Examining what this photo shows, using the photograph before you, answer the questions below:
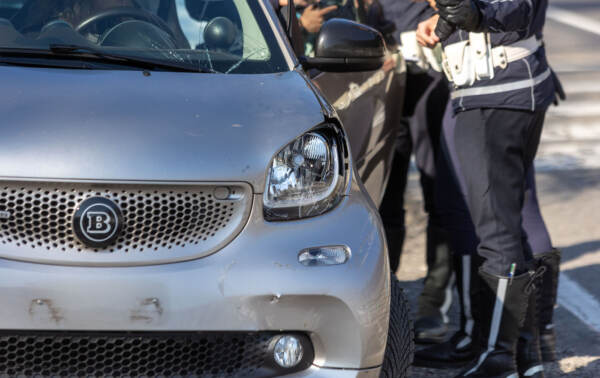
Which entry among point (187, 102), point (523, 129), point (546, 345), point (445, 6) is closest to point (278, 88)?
point (187, 102)

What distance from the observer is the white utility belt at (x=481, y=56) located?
3902 mm

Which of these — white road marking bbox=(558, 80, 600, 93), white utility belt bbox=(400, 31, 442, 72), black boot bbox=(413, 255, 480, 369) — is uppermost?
white utility belt bbox=(400, 31, 442, 72)

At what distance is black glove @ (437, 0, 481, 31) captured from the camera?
363 cm

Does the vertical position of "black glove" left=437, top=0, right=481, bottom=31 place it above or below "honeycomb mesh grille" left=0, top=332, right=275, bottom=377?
above

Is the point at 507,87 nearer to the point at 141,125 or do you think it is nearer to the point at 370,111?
the point at 370,111

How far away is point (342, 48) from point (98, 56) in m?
0.90

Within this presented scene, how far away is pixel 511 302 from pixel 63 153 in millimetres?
1969

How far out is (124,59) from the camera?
128 inches

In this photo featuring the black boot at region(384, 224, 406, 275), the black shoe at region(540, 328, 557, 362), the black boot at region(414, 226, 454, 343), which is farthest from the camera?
the black boot at region(384, 224, 406, 275)

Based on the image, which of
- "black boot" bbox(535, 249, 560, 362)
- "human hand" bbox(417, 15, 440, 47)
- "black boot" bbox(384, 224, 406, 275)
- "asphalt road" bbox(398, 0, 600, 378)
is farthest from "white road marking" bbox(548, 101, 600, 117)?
"human hand" bbox(417, 15, 440, 47)

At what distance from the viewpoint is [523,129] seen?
394cm

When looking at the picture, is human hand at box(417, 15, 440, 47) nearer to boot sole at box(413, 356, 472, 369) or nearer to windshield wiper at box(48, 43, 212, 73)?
windshield wiper at box(48, 43, 212, 73)

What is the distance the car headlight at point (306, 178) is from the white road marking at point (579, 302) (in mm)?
2265

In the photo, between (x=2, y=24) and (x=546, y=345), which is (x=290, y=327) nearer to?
(x=2, y=24)
